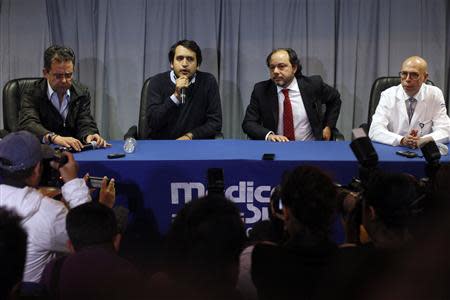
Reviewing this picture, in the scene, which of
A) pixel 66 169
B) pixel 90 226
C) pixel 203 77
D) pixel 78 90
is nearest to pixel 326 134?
pixel 203 77

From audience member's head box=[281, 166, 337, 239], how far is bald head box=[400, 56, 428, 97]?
2091 mm

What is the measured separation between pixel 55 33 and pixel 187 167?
2159 millimetres

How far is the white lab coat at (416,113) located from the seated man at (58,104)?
186 cm

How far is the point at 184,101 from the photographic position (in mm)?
3893

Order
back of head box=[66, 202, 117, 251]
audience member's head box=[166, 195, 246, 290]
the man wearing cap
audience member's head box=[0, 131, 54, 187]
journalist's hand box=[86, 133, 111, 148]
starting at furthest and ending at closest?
journalist's hand box=[86, 133, 111, 148] → audience member's head box=[0, 131, 54, 187] → the man wearing cap → back of head box=[66, 202, 117, 251] → audience member's head box=[166, 195, 246, 290]

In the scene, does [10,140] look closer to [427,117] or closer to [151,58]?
[151,58]

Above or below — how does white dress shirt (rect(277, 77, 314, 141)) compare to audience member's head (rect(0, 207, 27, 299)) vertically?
above

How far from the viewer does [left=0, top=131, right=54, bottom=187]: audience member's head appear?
6.72 feet

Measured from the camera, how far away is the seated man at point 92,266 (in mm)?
1424

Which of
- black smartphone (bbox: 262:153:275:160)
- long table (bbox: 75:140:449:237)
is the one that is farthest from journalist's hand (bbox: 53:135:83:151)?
black smartphone (bbox: 262:153:275:160)

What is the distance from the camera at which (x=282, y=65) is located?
12.6ft

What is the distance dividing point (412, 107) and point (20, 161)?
2619 millimetres

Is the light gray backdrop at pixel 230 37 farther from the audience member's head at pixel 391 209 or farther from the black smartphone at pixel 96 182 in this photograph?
the audience member's head at pixel 391 209

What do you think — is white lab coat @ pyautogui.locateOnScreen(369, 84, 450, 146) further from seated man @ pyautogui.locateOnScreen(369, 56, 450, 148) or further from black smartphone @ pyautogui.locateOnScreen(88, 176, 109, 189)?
black smartphone @ pyautogui.locateOnScreen(88, 176, 109, 189)
